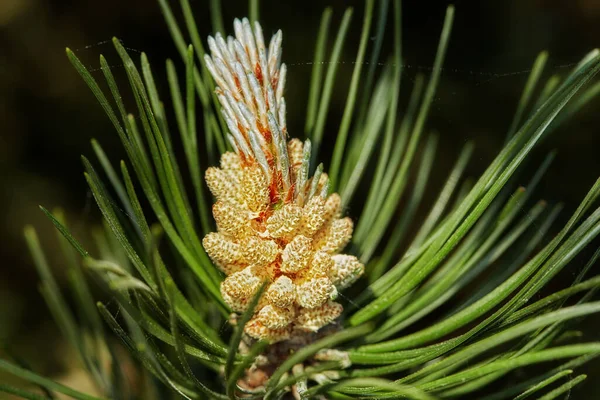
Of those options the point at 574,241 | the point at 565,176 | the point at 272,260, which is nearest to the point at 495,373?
the point at 574,241

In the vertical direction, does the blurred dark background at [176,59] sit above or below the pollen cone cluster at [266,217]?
above

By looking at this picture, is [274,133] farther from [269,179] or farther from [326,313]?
[326,313]

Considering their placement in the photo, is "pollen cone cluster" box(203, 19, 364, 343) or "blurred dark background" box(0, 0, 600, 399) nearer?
"pollen cone cluster" box(203, 19, 364, 343)

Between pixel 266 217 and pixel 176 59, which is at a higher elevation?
pixel 176 59

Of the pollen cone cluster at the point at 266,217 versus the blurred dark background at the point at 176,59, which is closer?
the pollen cone cluster at the point at 266,217

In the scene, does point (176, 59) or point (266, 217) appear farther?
point (176, 59)
